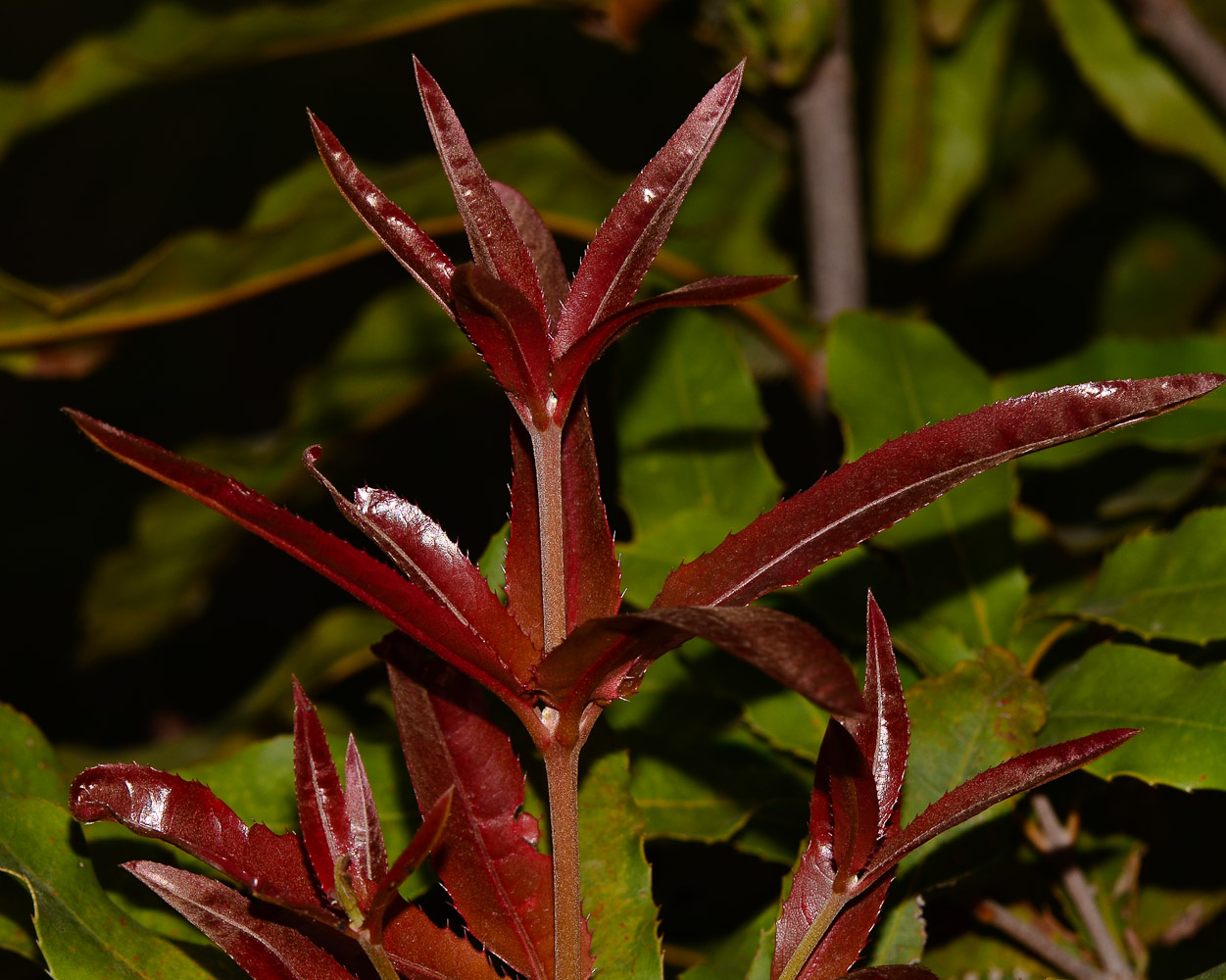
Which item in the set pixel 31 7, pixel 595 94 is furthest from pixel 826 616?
pixel 31 7

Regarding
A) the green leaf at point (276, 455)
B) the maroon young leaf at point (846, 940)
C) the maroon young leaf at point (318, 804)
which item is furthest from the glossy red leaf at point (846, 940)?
the green leaf at point (276, 455)

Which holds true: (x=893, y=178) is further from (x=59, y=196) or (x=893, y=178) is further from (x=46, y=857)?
(x=59, y=196)

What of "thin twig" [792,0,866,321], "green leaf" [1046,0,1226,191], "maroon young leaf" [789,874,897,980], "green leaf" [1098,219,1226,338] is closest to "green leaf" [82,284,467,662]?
"thin twig" [792,0,866,321]

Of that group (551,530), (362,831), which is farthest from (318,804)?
(551,530)

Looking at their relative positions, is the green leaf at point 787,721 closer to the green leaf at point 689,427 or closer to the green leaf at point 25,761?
Answer: the green leaf at point 689,427

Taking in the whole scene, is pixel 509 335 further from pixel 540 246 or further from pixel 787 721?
pixel 787 721

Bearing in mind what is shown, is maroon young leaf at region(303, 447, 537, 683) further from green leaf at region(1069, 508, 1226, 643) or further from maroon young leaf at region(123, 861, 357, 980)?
green leaf at region(1069, 508, 1226, 643)

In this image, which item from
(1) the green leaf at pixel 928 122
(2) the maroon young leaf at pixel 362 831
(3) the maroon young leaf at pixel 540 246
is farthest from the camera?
(1) the green leaf at pixel 928 122
